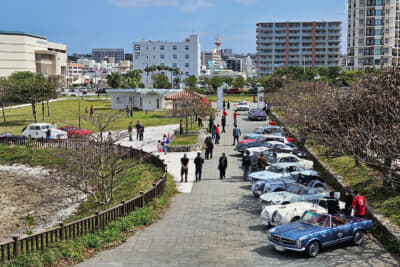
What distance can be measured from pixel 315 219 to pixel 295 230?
0.91 metres

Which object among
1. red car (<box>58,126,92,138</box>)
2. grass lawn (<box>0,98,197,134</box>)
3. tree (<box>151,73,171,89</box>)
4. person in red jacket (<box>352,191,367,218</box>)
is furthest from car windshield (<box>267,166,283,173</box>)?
tree (<box>151,73,171,89</box>)

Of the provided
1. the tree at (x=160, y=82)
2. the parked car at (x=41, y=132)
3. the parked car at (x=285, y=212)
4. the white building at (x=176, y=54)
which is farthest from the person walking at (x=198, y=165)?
the white building at (x=176, y=54)

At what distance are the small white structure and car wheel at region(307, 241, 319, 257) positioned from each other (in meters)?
48.8

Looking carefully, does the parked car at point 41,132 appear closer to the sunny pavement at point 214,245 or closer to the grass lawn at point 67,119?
the grass lawn at point 67,119

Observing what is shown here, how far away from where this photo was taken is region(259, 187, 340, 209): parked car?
16.8 metres

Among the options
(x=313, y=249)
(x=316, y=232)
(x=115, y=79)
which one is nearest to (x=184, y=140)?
(x=316, y=232)

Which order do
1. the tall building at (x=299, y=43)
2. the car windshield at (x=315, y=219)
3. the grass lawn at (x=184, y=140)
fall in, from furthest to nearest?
1. the tall building at (x=299, y=43)
2. the grass lawn at (x=184, y=140)
3. the car windshield at (x=315, y=219)

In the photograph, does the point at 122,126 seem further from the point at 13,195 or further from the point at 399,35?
the point at 399,35

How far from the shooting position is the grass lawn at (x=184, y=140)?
33156mm

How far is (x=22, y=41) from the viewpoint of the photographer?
360 feet

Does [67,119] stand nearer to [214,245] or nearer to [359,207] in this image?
[214,245]

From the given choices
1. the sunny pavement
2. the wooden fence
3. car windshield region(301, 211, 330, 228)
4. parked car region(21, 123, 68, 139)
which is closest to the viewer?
the wooden fence

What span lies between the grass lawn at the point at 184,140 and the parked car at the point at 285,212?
17.6 metres

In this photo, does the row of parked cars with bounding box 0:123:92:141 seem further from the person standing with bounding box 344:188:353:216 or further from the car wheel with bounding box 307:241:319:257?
the car wheel with bounding box 307:241:319:257
